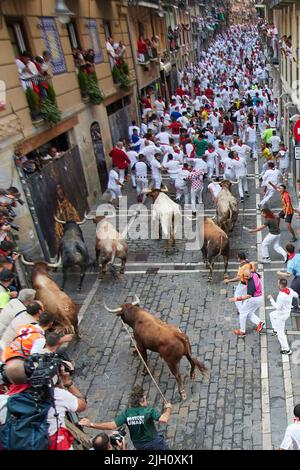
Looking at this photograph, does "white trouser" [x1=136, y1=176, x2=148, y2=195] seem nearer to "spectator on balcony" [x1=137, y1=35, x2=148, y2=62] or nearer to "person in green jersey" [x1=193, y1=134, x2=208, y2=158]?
"person in green jersey" [x1=193, y1=134, x2=208, y2=158]

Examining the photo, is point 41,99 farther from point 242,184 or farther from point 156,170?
point 242,184

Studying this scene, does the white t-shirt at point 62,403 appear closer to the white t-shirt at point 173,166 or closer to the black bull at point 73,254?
the black bull at point 73,254

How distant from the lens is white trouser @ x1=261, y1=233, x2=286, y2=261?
11.1 meters

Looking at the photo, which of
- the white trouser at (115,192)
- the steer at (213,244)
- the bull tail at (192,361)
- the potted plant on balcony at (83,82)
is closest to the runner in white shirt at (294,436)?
the bull tail at (192,361)

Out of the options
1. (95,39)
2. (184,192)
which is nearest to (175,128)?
(95,39)

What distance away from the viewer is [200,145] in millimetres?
17234

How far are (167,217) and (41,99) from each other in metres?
5.01

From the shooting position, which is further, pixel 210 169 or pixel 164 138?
pixel 164 138

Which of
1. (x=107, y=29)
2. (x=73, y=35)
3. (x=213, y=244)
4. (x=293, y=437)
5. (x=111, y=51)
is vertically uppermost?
(x=73, y=35)

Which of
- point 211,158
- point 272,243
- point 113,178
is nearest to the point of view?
point 272,243

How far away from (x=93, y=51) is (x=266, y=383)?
46.6ft

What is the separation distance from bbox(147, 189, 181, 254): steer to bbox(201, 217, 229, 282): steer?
1446 millimetres

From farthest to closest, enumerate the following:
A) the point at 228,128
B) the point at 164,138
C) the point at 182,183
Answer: the point at 228,128 → the point at 164,138 → the point at 182,183
